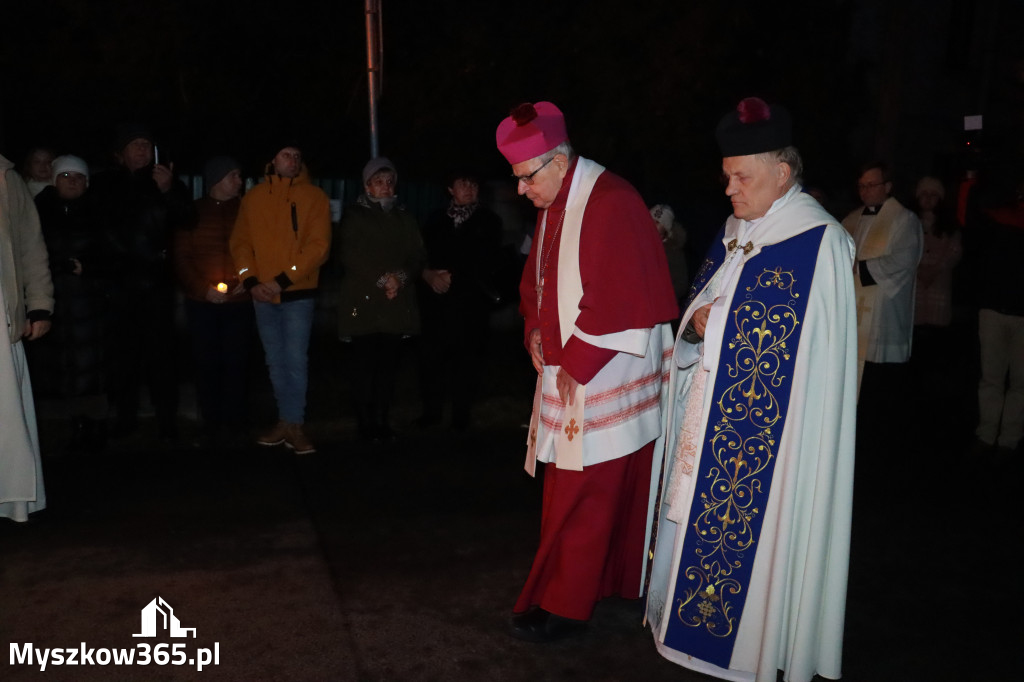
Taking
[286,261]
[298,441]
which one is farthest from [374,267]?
[298,441]

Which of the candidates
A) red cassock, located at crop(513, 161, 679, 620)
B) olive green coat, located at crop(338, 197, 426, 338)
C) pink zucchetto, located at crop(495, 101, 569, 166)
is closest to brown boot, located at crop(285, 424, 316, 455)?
olive green coat, located at crop(338, 197, 426, 338)

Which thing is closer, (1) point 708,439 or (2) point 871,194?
(1) point 708,439

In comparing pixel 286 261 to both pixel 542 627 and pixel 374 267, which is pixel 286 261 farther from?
pixel 542 627

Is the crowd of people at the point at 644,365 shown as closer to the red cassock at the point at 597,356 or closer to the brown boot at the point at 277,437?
the red cassock at the point at 597,356

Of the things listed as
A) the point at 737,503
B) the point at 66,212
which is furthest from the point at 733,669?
the point at 66,212

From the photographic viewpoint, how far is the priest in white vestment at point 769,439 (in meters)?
3.44

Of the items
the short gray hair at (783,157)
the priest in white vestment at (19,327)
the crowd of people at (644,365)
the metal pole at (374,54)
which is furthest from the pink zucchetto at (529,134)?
the metal pole at (374,54)

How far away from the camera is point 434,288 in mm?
7105

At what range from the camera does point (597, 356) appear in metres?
3.74

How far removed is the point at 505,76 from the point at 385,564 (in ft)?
45.5

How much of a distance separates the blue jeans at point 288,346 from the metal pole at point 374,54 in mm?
2845

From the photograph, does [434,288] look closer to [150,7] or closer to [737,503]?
[737,503]

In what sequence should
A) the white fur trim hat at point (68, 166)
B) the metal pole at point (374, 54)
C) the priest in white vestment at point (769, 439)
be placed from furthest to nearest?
the metal pole at point (374, 54) < the white fur trim hat at point (68, 166) < the priest in white vestment at point (769, 439)

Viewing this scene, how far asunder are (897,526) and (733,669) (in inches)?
88.7
